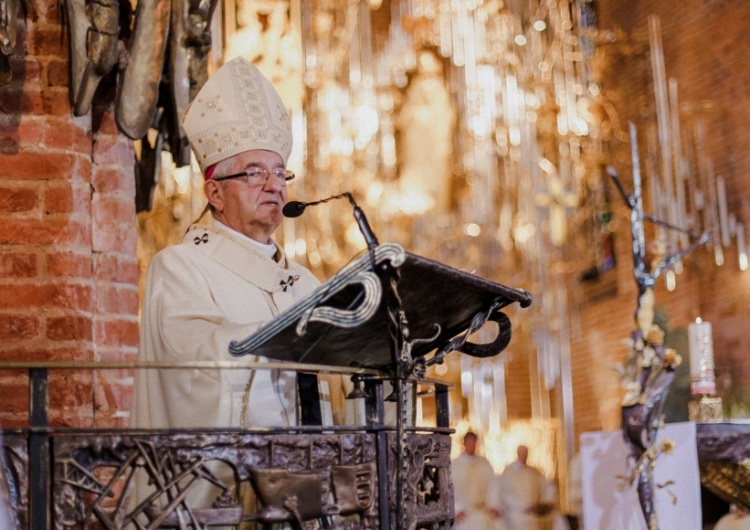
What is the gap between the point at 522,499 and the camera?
8.49 meters

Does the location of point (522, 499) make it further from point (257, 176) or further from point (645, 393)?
point (257, 176)

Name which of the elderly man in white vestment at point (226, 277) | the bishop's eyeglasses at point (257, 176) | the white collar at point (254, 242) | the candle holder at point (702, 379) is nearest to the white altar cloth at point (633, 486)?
the candle holder at point (702, 379)

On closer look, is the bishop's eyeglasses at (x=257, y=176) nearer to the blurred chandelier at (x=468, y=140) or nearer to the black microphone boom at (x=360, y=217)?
the black microphone boom at (x=360, y=217)

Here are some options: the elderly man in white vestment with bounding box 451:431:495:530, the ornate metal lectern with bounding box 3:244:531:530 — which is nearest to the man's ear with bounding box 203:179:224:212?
the ornate metal lectern with bounding box 3:244:531:530

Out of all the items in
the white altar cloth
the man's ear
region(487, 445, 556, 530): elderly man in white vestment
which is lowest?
region(487, 445, 556, 530): elderly man in white vestment

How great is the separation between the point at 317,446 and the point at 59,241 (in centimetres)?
161

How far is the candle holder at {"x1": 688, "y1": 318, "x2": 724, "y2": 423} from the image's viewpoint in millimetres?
6508

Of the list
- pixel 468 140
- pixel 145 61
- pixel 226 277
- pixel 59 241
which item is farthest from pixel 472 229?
pixel 226 277

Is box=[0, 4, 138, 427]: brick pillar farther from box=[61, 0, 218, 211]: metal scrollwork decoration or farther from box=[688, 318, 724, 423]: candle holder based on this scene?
box=[688, 318, 724, 423]: candle holder

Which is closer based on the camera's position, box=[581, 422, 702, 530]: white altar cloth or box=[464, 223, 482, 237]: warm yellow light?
box=[581, 422, 702, 530]: white altar cloth

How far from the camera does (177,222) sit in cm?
662

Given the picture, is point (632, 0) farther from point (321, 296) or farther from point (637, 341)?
point (321, 296)

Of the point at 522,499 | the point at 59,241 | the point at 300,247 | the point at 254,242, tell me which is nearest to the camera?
the point at 254,242

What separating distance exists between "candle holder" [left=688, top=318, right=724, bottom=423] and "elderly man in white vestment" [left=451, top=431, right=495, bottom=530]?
7.61ft
